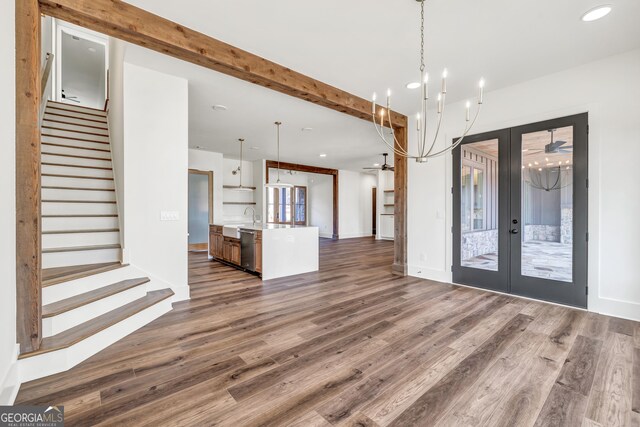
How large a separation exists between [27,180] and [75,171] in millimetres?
2556

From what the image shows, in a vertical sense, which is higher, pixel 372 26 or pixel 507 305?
pixel 372 26

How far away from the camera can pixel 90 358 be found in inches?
90.7

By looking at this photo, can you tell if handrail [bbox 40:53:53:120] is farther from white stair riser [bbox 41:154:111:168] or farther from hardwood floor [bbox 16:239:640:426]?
hardwood floor [bbox 16:239:640:426]

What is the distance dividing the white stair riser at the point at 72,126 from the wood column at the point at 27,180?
3633 millimetres

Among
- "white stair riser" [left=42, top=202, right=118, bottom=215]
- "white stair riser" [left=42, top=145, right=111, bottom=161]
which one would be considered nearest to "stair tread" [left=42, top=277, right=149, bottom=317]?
"white stair riser" [left=42, top=202, right=118, bottom=215]

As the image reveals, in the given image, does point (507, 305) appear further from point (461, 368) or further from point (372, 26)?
point (372, 26)

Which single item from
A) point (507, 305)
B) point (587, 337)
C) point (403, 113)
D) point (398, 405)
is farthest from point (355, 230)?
point (398, 405)

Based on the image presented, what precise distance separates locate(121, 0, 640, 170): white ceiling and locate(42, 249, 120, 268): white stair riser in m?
2.40

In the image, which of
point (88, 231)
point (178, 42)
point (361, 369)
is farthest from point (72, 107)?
point (361, 369)

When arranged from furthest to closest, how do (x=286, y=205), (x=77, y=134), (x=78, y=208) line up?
(x=286, y=205) → (x=77, y=134) → (x=78, y=208)

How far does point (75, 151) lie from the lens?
14.6ft

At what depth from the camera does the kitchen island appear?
5027 millimetres

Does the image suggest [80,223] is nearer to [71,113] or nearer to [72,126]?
[72,126]

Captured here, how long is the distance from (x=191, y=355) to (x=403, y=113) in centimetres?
487
